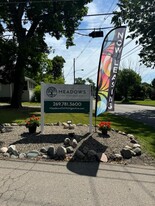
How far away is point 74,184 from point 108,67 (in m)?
5.79

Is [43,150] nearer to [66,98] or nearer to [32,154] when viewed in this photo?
[32,154]

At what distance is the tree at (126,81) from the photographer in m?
62.9

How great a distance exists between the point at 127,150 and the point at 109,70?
3.59 m

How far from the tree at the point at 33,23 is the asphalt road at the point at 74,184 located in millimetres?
17051

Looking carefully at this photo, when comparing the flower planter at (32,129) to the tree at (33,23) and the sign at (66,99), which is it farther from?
the tree at (33,23)

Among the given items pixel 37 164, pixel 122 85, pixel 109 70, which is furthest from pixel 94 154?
pixel 122 85

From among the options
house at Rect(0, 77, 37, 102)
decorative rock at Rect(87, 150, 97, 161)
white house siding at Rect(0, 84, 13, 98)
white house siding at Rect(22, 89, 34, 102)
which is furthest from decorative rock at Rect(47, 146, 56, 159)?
white house siding at Rect(22, 89, 34, 102)

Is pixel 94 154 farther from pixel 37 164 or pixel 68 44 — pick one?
pixel 68 44

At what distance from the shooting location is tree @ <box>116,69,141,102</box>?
6288cm

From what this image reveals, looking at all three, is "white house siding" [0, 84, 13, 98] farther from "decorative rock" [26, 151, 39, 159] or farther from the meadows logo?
"decorative rock" [26, 151, 39, 159]

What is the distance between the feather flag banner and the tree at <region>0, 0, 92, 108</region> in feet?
42.8

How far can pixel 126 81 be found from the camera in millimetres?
63500

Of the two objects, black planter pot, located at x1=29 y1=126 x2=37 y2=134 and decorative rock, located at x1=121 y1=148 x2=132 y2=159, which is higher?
black planter pot, located at x1=29 y1=126 x2=37 y2=134

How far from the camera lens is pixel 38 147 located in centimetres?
864
